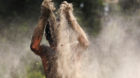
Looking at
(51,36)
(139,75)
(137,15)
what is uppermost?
(51,36)

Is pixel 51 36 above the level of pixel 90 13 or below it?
above

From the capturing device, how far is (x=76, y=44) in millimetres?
4039

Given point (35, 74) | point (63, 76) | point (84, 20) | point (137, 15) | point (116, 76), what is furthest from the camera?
point (137, 15)

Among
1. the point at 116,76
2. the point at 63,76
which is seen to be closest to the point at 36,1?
the point at 116,76

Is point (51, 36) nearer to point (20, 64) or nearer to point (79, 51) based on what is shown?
point (79, 51)

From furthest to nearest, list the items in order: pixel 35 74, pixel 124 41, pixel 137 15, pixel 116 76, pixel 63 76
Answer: pixel 137 15 → pixel 124 41 → pixel 116 76 → pixel 35 74 → pixel 63 76

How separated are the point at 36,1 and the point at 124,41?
3469mm

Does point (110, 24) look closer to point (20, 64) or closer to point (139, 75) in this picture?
point (139, 75)

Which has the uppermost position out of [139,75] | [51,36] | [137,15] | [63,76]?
[51,36]

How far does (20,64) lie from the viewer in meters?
7.95

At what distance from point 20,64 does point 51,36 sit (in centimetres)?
415

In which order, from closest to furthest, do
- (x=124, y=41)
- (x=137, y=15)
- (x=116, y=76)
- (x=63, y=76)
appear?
(x=63, y=76), (x=116, y=76), (x=124, y=41), (x=137, y=15)

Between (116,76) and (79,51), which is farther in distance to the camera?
(116,76)

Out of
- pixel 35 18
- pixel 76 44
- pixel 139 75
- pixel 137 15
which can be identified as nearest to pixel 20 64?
pixel 35 18
